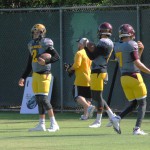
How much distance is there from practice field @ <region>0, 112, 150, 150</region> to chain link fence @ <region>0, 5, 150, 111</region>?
2385 millimetres

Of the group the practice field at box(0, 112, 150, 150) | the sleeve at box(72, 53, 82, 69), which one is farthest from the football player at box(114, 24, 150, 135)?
the sleeve at box(72, 53, 82, 69)

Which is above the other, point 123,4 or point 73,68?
point 123,4

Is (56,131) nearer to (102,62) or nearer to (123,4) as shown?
(102,62)

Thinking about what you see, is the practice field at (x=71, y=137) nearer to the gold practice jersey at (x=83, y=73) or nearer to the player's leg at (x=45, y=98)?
the player's leg at (x=45, y=98)

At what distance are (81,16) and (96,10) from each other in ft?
1.52

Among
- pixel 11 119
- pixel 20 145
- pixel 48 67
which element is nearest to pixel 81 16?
pixel 11 119

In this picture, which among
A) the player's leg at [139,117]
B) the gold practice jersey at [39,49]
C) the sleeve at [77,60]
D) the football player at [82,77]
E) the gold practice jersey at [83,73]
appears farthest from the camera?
the gold practice jersey at [83,73]

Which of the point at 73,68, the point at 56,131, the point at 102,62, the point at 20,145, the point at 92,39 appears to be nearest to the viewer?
the point at 20,145

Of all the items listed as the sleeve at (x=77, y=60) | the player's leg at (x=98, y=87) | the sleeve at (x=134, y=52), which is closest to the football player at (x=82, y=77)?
the sleeve at (x=77, y=60)

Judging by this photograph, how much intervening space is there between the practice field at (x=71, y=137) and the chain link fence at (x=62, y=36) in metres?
2.38

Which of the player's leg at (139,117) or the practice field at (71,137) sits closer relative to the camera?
the practice field at (71,137)

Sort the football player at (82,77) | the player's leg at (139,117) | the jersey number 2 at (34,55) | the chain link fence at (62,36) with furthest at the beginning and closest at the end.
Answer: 1. the chain link fence at (62,36)
2. the football player at (82,77)
3. the jersey number 2 at (34,55)
4. the player's leg at (139,117)

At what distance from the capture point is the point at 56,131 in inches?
539

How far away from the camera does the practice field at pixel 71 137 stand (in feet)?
36.3
